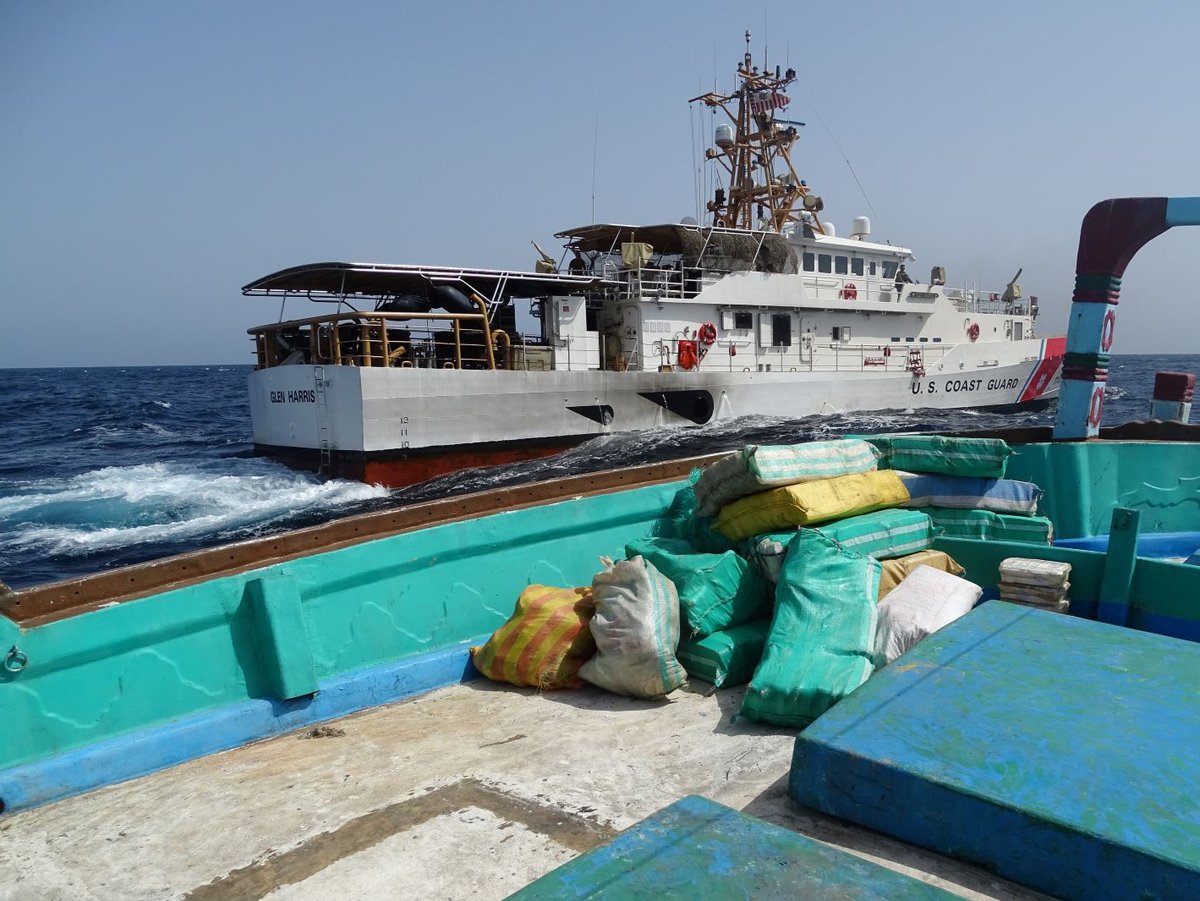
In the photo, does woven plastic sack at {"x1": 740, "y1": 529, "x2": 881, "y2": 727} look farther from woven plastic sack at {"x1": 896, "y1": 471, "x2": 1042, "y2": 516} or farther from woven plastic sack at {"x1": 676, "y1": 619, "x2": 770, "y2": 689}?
woven plastic sack at {"x1": 896, "y1": 471, "x2": 1042, "y2": 516}

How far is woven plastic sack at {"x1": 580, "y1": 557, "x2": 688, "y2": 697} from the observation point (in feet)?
11.7

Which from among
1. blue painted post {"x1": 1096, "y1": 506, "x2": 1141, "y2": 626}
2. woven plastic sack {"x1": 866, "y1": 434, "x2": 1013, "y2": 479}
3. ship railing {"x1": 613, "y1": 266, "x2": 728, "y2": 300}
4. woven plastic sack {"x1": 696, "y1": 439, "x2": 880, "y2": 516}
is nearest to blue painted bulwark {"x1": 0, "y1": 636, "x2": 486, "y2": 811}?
woven plastic sack {"x1": 696, "y1": 439, "x2": 880, "y2": 516}

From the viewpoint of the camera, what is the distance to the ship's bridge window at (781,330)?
20.4 metres

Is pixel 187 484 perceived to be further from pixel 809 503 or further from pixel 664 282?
pixel 809 503

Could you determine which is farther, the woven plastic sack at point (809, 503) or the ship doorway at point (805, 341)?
the ship doorway at point (805, 341)

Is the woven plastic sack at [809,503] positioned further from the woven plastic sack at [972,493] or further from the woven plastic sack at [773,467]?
the woven plastic sack at [972,493]

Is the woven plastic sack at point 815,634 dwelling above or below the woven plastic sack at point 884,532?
below

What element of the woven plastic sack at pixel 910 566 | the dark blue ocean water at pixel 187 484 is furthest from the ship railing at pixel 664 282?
the woven plastic sack at pixel 910 566

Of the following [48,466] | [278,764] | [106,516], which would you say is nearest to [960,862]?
[278,764]

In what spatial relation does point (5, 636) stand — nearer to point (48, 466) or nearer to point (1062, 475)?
point (1062, 475)

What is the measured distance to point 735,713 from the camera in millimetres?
3346

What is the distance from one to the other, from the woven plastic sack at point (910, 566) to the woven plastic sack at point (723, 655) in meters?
0.79

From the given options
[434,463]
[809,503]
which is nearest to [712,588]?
[809,503]

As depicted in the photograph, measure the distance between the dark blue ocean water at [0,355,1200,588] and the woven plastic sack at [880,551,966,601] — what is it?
9.33 metres
